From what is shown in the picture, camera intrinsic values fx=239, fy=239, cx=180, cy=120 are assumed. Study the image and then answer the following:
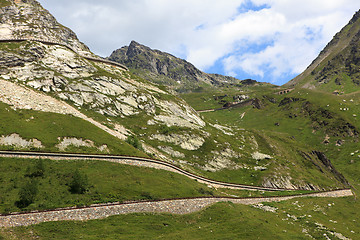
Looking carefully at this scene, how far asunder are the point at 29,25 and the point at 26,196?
132835 millimetres

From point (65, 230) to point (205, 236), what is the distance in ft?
64.1

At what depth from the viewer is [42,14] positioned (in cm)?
15212

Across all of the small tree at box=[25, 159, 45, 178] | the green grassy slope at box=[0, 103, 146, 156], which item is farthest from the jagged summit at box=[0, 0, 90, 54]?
the small tree at box=[25, 159, 45, 178]

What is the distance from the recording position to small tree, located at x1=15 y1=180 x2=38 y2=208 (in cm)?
3453

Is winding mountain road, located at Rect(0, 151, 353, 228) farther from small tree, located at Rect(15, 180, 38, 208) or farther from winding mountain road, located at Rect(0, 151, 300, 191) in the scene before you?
small tree, located at Rect(15, 180, 38, 208)

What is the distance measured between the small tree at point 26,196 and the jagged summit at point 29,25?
108063 mm

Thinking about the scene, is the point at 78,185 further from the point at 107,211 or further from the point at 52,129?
the point at 52,129

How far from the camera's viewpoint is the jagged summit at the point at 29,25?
122 m

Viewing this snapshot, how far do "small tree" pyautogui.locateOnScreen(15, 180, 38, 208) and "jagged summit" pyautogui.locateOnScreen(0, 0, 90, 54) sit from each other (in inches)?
4254

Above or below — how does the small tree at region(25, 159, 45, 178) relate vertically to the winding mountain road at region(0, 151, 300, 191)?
below

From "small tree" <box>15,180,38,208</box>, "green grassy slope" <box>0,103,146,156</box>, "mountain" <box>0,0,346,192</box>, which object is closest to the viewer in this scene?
"small tree" <box>15,180,38,208</box>

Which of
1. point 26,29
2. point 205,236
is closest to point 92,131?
point 205,236

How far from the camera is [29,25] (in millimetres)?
Result: 133375

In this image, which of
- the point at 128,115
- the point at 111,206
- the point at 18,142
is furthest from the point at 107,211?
the point at 128,115
